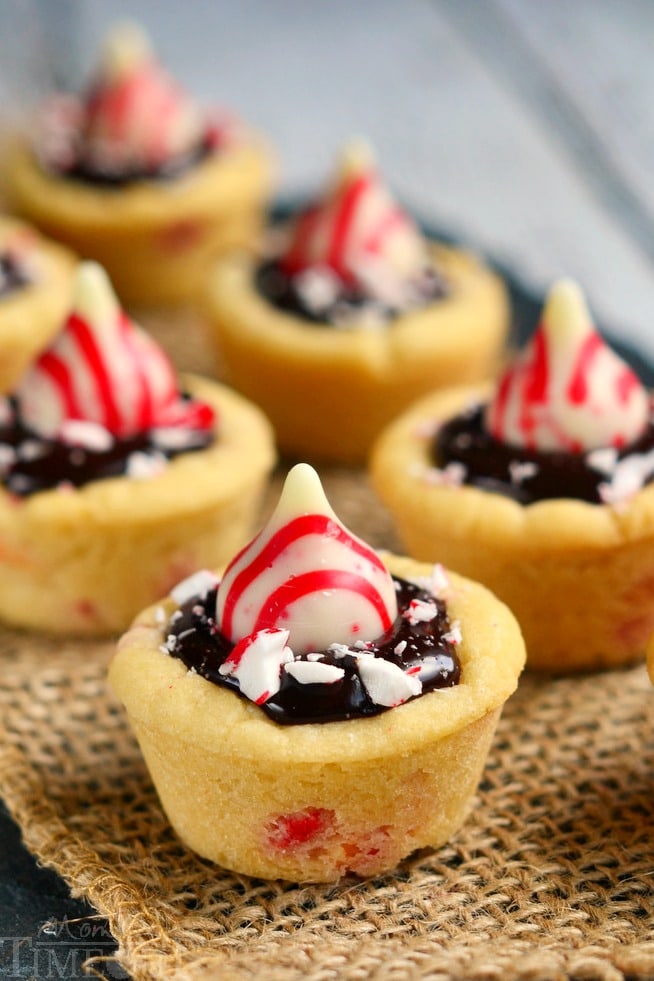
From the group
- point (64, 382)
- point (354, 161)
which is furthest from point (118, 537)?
point (354, 161)

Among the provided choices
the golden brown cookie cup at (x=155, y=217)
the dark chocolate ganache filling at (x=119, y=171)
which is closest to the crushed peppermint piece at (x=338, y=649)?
the golden brown cookie cup at (x=155, y=217)

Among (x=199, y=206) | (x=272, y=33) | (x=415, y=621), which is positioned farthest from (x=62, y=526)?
(x=272, y=33)

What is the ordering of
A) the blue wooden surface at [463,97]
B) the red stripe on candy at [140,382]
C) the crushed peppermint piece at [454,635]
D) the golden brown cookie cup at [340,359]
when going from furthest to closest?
the blue wooden surface at [463,97]
the golden brown cookie cup at [340,359]
the red stripe on candy at [140,382]
the crushed peppermint piece at [454,635]

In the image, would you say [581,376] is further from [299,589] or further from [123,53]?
[123,53]

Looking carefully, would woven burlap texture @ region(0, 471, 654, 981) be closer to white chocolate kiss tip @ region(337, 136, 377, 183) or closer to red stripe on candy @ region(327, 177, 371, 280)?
red stripe on candy @ region(327, 177, 371, 280)

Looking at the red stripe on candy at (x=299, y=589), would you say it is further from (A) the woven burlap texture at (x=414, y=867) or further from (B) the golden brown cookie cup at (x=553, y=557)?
(B) the golden brown cookie cup at (x=553, y=557)

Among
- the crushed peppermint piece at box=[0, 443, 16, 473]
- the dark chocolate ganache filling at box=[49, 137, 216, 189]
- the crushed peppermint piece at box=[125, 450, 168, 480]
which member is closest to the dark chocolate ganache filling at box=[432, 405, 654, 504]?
the crushed peppermint piece at box=[125, 450, 168, 480]

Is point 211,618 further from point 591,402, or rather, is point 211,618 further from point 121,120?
point 121,120
